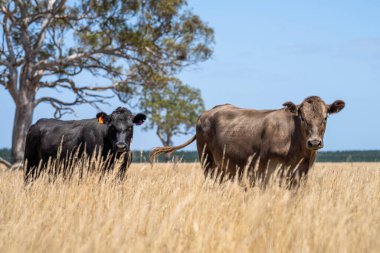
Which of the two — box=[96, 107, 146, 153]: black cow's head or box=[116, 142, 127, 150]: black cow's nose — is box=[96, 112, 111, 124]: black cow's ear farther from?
box=[116, 142, 127, 150]: black cow's nose

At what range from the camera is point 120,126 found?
34.6 ft

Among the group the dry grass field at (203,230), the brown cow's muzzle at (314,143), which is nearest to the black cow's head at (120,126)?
the brown cow's muzzle at (314,143)

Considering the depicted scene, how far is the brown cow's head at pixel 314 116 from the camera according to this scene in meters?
8.16

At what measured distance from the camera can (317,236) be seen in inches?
194

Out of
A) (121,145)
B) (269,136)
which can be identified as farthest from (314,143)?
(121,145)

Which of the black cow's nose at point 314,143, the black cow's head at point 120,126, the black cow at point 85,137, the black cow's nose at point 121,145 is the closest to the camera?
the black cow's nose at point 314,143

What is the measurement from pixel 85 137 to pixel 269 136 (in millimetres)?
3611

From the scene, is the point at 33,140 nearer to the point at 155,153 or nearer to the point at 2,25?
the point at 155,153

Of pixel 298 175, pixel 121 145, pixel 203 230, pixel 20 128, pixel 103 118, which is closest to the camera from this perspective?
pixel 203 230

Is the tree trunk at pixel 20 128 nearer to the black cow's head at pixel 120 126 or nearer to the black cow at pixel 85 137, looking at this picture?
the black cow at pixel 85 137

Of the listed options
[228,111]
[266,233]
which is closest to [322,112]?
[228,111]

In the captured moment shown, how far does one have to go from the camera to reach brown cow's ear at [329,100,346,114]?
28.4 feet

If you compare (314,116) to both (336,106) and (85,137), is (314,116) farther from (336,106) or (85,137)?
(85,137)

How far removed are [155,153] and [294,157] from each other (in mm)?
3206
